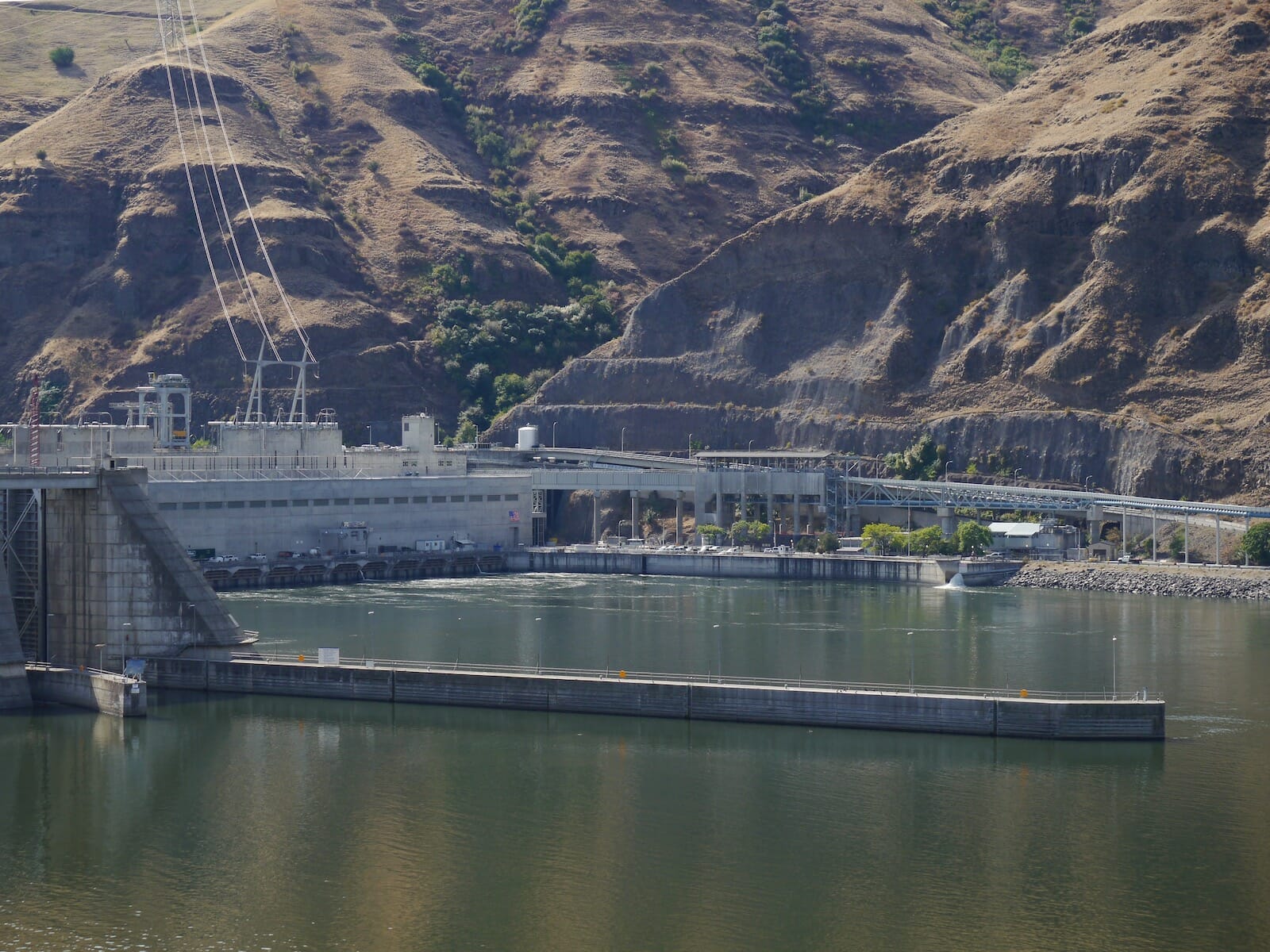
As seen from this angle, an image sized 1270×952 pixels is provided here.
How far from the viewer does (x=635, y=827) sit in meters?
54.3

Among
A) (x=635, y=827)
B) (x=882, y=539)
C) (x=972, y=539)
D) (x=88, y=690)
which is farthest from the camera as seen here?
(x=882, y=539)

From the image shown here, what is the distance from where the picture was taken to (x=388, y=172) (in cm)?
19688

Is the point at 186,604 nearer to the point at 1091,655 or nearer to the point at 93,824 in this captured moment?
the point at 93,824

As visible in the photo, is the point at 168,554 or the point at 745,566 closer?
the point at 168,554

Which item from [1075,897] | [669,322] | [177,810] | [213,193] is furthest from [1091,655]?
[213,193]

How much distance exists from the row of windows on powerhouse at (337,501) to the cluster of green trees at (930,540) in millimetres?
24513

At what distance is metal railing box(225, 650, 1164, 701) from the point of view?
68.2 meters

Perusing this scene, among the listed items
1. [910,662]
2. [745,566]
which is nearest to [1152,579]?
[745,566]

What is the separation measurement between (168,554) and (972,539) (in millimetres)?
64399

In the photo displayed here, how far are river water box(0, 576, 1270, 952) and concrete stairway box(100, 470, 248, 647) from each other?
9.63 feet

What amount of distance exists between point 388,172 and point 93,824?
14699 centimetres

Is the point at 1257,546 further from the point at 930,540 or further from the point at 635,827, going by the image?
the point at 635,827

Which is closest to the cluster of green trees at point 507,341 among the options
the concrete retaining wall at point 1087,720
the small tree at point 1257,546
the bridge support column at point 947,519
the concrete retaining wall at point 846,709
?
the bridge support column at point 947,519

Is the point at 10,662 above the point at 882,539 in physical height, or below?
below
